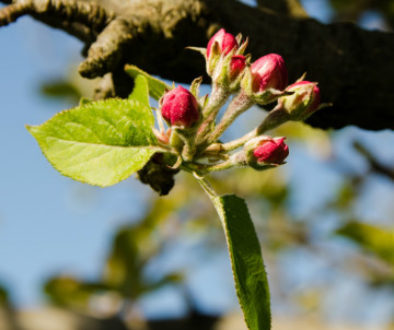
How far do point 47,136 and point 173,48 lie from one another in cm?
47

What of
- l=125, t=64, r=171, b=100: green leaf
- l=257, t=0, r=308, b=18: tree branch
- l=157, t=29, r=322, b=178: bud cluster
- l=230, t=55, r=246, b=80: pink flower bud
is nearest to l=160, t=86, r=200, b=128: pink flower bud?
l=157, t=29, r=322, b=178: bud cluster

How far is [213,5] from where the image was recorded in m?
1.34

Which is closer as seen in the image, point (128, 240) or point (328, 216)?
point (128, 240)

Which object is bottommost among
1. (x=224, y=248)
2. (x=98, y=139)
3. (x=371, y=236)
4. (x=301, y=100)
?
(x=224, y=248)

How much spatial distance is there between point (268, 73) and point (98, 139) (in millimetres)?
326

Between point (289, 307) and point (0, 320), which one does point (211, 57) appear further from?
point (289, 307)

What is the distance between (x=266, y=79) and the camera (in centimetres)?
94

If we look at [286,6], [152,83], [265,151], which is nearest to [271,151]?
[265,151]

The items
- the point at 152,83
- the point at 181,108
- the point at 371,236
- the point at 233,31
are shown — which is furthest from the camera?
the point at 371,236

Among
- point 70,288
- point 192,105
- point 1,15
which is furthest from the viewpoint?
point 70,288

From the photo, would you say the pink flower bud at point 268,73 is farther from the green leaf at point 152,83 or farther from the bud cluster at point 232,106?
the green leaf at point 152,83

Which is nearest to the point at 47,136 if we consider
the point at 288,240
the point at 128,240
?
the point at 128,240

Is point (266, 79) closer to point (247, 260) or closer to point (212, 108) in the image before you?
point (212, 108)

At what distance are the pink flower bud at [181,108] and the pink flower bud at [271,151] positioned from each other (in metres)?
0.13
